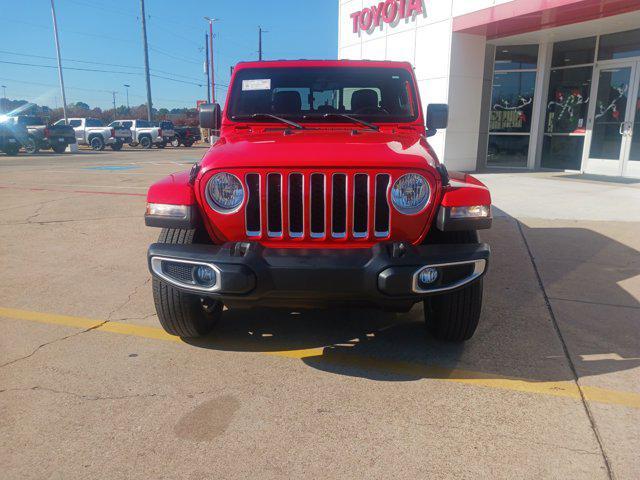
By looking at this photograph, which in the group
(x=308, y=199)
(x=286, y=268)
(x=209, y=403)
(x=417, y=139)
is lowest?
(x=209, y=403)

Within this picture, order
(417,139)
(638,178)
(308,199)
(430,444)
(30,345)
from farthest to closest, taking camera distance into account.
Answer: (638,178), (417,139), (30,345), (308,199), (430,444)

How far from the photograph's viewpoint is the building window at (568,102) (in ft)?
42.0

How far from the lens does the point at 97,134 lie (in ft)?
96.1

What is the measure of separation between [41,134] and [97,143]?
5.56 metres

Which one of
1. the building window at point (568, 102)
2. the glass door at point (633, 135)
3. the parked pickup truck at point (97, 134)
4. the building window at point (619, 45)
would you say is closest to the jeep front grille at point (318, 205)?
the glass door at point (633, 135)

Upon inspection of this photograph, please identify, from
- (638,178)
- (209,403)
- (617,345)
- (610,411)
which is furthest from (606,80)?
(209,403)

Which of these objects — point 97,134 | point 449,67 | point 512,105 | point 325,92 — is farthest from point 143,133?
point 325,92

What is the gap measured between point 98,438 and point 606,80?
541 inches

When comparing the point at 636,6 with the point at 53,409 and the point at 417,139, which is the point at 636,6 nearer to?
the point at 417,139

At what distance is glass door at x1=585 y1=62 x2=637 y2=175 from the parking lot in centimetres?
855

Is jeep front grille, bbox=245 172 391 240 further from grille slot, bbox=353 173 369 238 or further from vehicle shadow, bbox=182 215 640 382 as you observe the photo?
vehicle shadow, bbox=182 215 640 382

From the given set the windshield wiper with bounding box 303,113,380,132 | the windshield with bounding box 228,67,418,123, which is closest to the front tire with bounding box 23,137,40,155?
the windshield with bounding box 228,67,418,123

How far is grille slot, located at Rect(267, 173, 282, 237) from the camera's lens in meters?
2.87

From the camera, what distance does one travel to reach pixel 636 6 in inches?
391
